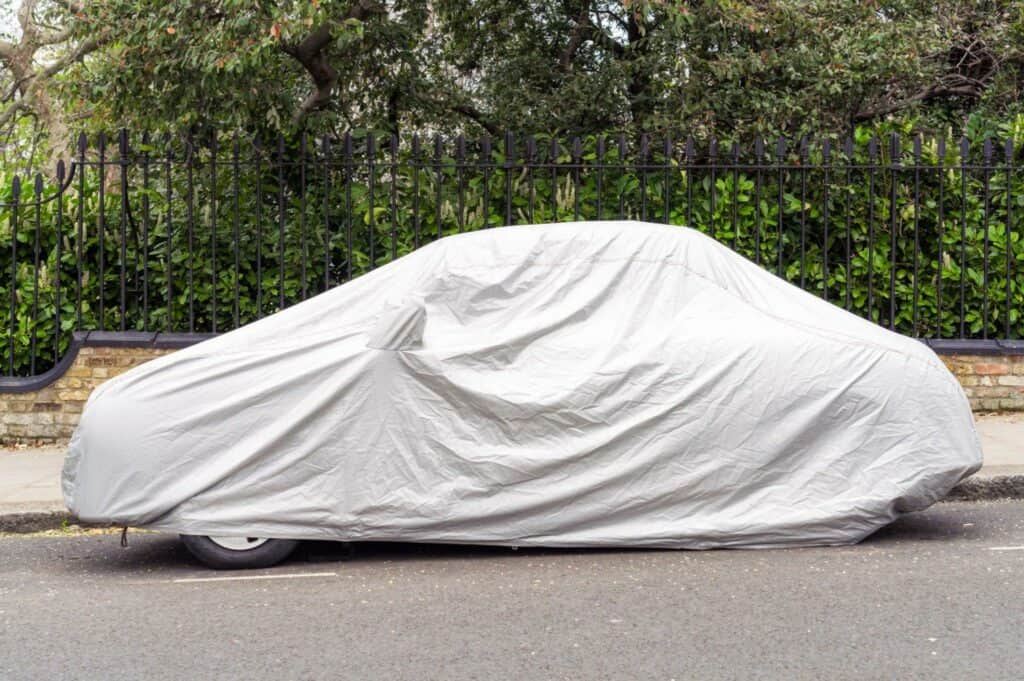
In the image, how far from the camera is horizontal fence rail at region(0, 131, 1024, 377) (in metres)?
9.91

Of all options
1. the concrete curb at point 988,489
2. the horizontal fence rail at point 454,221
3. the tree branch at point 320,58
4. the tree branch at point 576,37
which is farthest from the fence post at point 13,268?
the concrete curb at point 988,489

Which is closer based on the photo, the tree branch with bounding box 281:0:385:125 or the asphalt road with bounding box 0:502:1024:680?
the asphalt road with bounding box 0:502:1024:680

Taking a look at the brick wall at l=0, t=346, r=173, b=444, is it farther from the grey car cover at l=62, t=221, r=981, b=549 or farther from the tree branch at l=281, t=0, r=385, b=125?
the grey car cover at l=62, t=221, r=981, b=549

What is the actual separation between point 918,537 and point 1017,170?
4985 millimetres

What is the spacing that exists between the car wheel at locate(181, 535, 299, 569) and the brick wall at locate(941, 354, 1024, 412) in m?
6.25

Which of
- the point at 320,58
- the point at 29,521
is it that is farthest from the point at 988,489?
the point at 320,58

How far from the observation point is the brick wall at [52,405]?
31.1 feet

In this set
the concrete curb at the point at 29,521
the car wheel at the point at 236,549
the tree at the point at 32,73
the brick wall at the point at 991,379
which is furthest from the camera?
the tree at the point at 32,73

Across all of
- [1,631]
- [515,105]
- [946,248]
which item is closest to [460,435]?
[1,631]

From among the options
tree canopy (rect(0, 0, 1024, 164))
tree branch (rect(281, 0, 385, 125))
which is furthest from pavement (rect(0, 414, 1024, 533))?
tree branch (rect(281, 0, 385, 125))

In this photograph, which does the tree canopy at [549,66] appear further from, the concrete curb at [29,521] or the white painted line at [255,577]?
the white painted line at [255,577]

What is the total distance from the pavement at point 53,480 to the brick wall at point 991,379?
1.15ft

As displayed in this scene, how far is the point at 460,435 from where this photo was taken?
596 centimetres

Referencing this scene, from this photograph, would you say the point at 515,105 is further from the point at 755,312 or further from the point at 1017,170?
the point at 755,312
